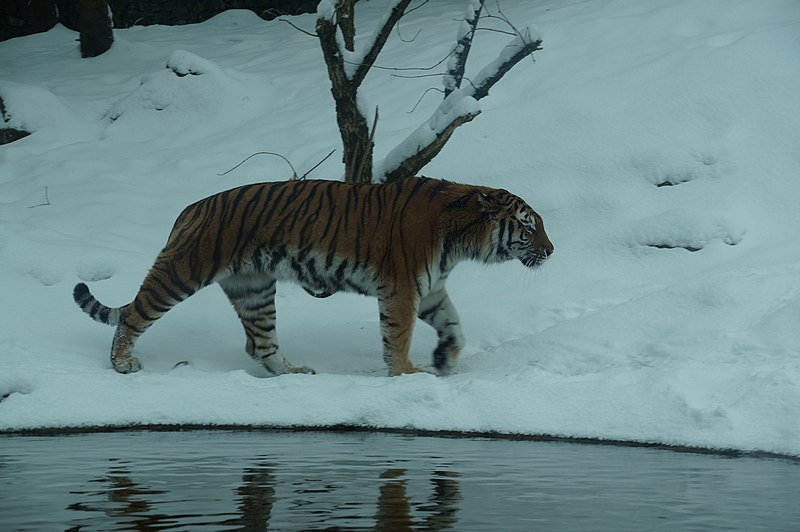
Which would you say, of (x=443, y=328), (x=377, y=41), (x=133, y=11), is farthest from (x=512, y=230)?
(x=133, y=11)

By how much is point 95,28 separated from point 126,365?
10185mm

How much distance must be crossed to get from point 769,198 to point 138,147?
715 cm

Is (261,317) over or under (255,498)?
over

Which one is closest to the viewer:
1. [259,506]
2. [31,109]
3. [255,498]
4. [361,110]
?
[259,506]

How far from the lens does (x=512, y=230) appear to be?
7.85m

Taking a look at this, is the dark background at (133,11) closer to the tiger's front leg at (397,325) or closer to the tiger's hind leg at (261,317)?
the tiger's hind leg at (261,317)

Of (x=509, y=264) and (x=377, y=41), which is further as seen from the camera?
(x=509, y=264)

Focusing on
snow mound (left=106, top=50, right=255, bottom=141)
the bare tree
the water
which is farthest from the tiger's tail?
snow mound (left=106, top=50, right=255, bottom=141)

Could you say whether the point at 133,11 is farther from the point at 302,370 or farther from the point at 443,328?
the point at 443,328

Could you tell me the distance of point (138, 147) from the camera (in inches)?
526

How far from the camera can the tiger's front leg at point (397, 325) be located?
7.46m

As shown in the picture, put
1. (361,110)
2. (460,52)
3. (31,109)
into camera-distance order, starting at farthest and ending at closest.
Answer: (31,109)
(460,52)
(361,110)

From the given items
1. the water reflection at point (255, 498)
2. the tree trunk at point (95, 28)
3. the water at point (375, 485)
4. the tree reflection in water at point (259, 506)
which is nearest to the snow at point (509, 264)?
the water at point (375, 485)

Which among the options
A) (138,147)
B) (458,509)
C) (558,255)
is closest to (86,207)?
(138,147)
